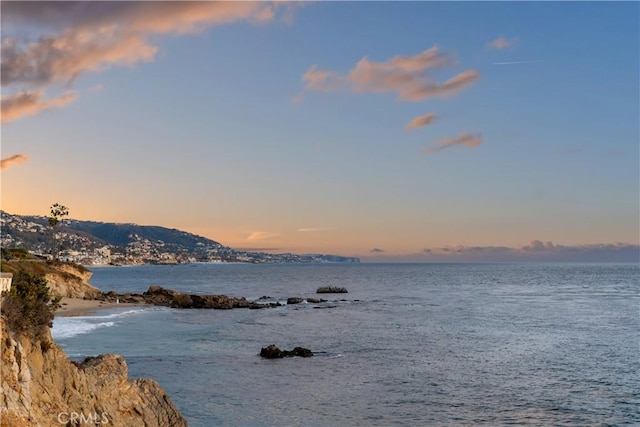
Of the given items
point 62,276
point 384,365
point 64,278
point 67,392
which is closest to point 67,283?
point 64,278

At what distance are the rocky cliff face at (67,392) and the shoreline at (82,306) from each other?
49.0m

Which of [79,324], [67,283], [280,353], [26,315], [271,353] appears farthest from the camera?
[67,283]

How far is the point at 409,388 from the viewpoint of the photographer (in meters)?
33.2

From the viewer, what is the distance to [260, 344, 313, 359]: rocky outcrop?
42.3 metres

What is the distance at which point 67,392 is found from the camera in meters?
16.6

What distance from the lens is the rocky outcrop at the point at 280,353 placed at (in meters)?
42.3

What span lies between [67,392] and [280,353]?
27.0 m

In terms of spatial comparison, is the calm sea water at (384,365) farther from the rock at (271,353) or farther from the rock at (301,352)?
the rock at (301,352)

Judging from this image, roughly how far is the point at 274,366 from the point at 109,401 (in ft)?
71.0

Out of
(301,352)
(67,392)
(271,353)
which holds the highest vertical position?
(67,392)

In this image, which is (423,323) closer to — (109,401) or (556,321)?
(556,321)

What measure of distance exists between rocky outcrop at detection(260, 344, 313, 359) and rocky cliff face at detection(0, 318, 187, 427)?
21790 millimetres

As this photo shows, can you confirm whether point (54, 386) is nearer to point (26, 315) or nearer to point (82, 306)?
point (26, 315)

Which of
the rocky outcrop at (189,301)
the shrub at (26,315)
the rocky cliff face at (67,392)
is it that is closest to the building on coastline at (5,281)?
the shrub at (26,315)
